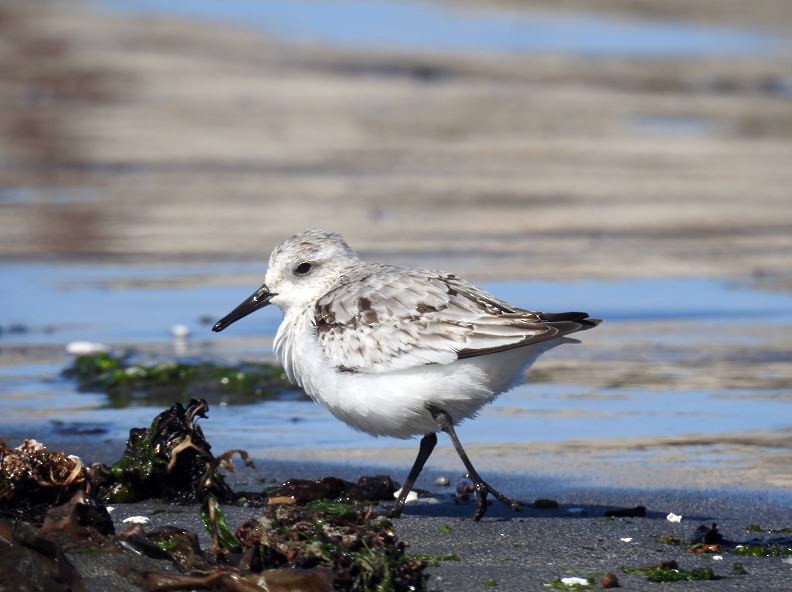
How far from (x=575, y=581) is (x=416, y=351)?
3.97ft

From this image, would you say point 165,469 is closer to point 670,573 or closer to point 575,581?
point 575,581

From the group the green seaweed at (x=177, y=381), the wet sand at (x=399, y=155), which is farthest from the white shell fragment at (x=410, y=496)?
the wet sand at (x=399, y=155)

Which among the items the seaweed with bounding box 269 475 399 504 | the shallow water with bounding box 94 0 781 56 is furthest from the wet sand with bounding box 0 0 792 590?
the shallow water with bounding box 94 0 781 56

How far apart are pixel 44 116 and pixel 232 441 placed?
9770 mm

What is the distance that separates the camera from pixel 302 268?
6.00m

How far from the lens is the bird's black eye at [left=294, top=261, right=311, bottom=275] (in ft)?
19.6

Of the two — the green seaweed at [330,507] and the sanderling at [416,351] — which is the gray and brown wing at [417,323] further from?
the green seaweed at [330,507]

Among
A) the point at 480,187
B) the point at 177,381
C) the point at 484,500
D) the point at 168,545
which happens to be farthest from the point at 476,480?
the point at 480,187

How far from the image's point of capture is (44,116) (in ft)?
50.9

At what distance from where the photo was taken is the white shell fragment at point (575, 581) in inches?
170

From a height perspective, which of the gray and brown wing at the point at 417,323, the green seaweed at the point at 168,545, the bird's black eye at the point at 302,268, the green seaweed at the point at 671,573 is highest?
the bird's black eye at the point at 302,268

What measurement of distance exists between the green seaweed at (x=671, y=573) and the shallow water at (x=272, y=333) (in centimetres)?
196

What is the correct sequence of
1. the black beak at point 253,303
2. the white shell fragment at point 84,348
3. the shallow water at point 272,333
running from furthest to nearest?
the white shell fragment at point 84,348 → the shallow water at point 272,333 → the black beak at point 253,303

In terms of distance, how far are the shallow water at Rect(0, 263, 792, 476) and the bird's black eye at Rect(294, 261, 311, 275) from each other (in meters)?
0.82
